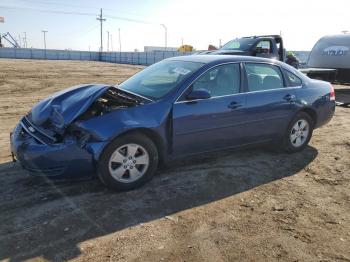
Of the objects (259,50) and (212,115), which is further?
(259,50)

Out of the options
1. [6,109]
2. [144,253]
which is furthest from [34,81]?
[144,253]

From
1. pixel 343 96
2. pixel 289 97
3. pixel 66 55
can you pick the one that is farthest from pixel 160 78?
pixel 66 55

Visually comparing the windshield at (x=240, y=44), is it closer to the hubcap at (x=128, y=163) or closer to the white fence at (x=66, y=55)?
the hubcap at (x=128, y=163)

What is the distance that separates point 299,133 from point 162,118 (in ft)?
9.21

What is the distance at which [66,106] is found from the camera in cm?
472

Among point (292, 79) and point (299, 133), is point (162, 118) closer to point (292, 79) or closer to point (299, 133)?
point (292, 79)

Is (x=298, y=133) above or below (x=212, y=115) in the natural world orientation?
below

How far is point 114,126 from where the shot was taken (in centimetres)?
436

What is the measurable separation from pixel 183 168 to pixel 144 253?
220 cm

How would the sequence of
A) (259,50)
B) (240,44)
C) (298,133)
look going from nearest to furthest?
(298,133)
(259,50)
(240,44)

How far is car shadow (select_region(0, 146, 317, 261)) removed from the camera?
3.54m

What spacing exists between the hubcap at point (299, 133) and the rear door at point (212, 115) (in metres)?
1.26

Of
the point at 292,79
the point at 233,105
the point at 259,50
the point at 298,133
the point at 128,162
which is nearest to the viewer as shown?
the point at 128,162

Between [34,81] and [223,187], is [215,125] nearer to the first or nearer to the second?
[223,187]
